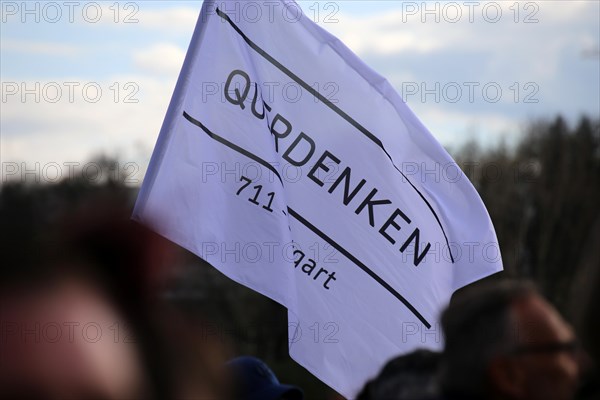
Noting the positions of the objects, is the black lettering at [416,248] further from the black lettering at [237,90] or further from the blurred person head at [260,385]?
the blurred person head at [260,385]

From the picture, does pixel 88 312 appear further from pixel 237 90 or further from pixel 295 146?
pixel 237 90

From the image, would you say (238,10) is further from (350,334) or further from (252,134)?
(350,334)

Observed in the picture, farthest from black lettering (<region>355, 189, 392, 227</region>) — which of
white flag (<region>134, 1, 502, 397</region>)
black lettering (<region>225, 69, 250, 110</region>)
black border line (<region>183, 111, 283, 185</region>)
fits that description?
black lettering (<region>225, 69, 250, 110</region>)

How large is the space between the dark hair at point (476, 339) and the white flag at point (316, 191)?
8.48 ft

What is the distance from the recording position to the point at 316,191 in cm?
522

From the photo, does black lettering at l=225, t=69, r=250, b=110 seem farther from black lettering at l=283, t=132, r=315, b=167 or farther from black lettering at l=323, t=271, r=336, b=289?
black lettering at l=323, t=271, r=336, b=289

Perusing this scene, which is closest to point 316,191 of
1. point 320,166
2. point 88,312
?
point 320,166

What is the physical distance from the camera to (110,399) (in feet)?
4.05

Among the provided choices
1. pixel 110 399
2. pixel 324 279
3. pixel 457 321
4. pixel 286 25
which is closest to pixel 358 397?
pixel 457 321

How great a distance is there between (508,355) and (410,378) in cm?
56

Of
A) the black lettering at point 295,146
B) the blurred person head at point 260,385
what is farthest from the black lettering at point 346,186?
the blurred person head at point 260,385

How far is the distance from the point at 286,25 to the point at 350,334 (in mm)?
1616

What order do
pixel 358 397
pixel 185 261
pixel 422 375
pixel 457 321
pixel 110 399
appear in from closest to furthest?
pixel 110 399
pixel 185 261
pixel 457 321
pixel 422 375
pixel 358 397

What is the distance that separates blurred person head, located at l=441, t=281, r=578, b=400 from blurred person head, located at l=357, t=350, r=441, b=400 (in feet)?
1.21
